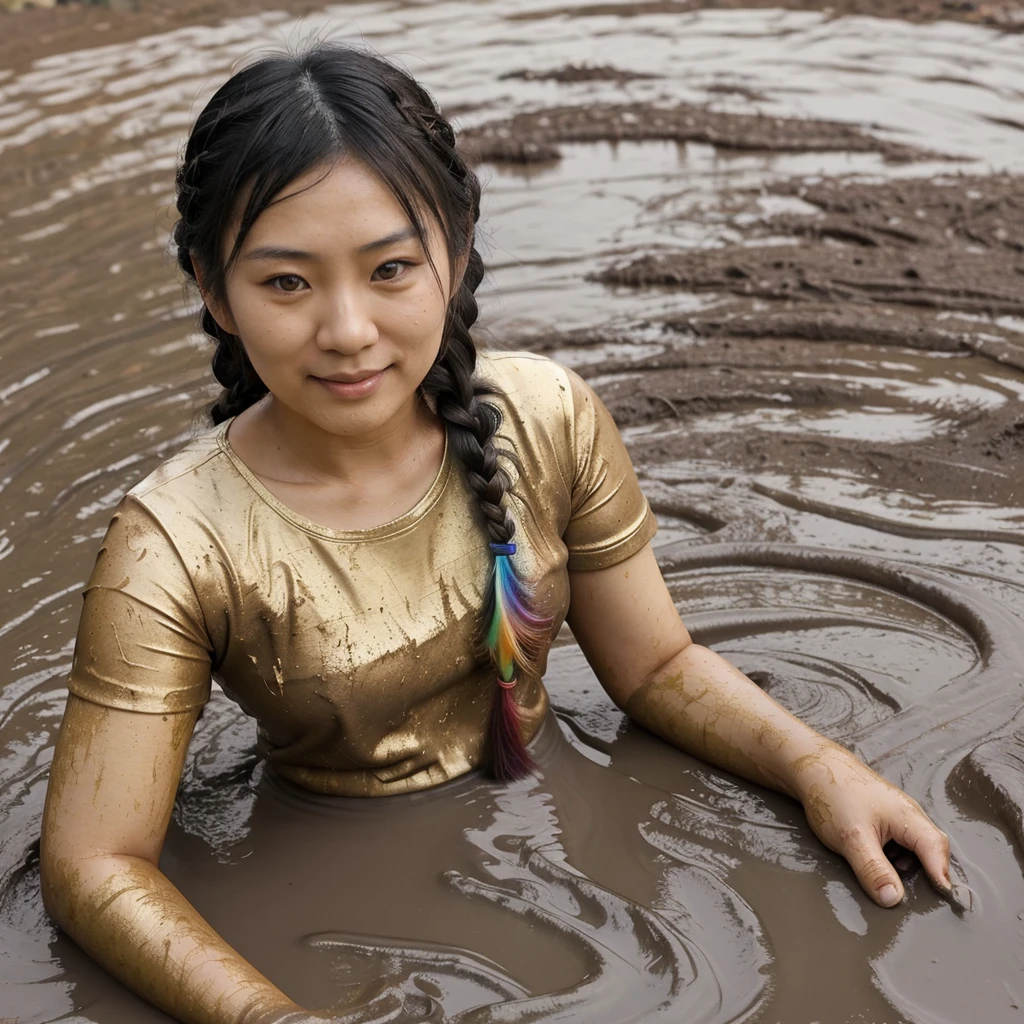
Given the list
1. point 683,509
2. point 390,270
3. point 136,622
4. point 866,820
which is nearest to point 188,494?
point 136,622

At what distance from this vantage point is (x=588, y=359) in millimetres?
4117

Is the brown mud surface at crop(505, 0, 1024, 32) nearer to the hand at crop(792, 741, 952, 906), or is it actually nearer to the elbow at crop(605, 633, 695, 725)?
the elbow at crop(605, 633, 695, 725)

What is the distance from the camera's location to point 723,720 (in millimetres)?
2213

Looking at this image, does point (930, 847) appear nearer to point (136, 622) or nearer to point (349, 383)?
point (349, 383)

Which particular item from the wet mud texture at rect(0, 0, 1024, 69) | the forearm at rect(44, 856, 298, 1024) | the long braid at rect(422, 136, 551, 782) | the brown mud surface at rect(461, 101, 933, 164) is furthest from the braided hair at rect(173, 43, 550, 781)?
the wet mud texture at rect(0, 0, 1024, 69)

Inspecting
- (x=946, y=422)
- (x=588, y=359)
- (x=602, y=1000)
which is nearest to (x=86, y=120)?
(x=588, y=359)

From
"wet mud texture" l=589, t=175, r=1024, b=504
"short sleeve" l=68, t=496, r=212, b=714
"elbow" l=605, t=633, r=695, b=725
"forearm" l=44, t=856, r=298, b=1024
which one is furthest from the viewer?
"wet mud texture" l=589, t=175, r=1024, b=504

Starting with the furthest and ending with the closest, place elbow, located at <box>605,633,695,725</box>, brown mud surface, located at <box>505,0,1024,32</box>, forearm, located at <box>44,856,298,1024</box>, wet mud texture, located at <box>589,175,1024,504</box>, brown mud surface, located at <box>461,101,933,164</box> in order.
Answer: brown mud surface, located at <box>505,0,1024,32</box> → brown mud surface, located at <box>461,101,933,164</box> → wet mud texture, located at <box>589,175,1024,504</box> → elbow, located at <box>605,633,695,725</box> → forearm, located at <box>44,856,298,1024</box>

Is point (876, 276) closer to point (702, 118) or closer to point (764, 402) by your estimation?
point (764, 402)

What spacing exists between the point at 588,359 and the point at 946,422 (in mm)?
1062

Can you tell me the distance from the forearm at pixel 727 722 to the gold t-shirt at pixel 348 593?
8.1 inches

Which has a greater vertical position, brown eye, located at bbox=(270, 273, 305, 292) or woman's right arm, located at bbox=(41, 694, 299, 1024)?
brown eye, located at bbox=(270, 273, 305, 292)

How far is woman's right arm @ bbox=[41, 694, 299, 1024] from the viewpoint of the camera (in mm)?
1790

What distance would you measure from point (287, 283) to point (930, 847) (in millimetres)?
1167
